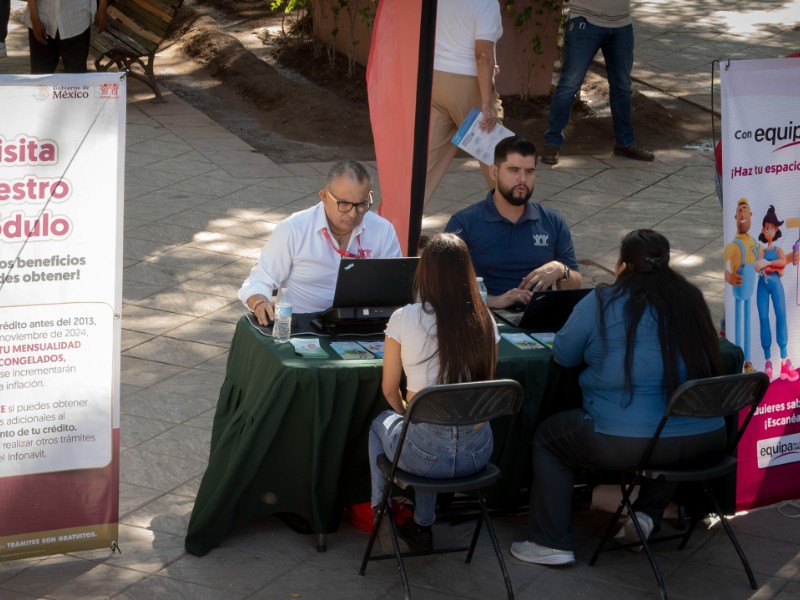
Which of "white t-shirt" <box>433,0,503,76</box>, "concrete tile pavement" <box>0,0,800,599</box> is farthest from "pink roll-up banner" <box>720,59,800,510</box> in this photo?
"white t-shirt" <box>433,0,503,76</box>

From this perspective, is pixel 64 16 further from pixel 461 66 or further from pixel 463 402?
pixel 463 402

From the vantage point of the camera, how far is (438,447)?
173 inches

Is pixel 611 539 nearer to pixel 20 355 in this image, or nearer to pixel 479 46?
pixel 20 355

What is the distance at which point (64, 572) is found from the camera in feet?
14.9

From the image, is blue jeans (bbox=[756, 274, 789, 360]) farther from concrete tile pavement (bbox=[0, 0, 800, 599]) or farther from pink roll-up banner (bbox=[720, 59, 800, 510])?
concrete tile pavement (bbox=[0, 0, 800, 599])

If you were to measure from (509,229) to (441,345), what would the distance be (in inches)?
65.5

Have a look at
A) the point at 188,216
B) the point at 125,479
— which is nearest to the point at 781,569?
the point at 125,479

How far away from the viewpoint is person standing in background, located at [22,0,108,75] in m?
9.88

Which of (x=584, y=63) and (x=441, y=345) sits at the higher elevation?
(x=584, y=63)

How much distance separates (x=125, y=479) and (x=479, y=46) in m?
4.10

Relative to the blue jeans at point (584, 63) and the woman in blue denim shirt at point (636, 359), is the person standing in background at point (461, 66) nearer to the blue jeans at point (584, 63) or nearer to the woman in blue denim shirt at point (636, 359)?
the blue jeans at point (584, 63)

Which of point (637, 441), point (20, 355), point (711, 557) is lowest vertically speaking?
point (711, 557)

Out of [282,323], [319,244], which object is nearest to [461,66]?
[319,244]

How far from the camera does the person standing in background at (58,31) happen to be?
9.88 m
